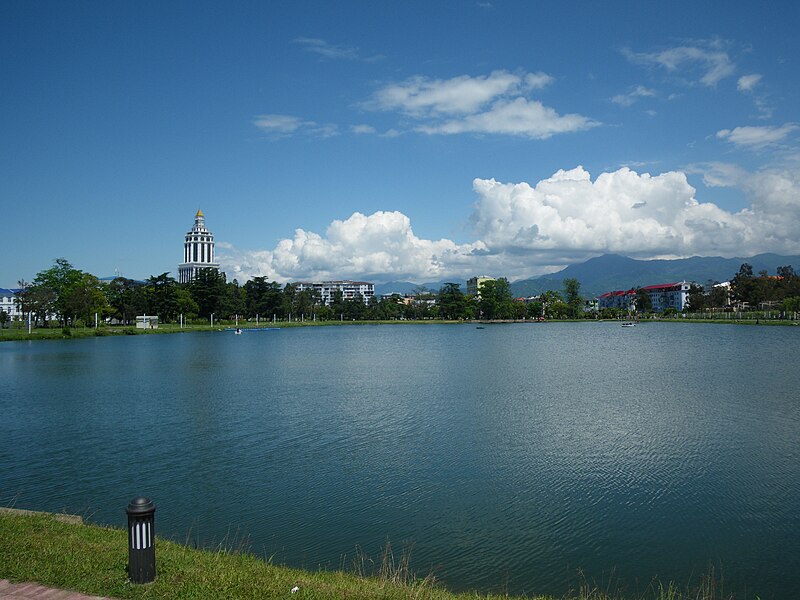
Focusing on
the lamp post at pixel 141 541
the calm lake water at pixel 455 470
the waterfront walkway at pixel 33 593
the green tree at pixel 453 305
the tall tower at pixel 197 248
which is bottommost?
the calm lake water at pixel 455 470

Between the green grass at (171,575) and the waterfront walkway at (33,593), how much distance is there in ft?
0.29

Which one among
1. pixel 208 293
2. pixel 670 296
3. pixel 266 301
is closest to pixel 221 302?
pixel 208 293

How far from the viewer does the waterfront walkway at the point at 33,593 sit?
18.4 feet

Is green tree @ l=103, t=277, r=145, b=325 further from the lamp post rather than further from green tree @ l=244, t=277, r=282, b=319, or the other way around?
the lamp post

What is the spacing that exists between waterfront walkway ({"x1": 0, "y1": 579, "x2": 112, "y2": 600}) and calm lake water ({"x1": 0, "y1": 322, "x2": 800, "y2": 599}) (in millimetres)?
4082

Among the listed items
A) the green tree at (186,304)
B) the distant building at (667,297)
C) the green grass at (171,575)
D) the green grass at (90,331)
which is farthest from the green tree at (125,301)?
the distant building at (667,297)

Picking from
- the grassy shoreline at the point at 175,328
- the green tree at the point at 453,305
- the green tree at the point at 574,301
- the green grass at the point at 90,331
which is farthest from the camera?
the green tree at the point at 574,301

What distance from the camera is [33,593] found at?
18.7 ft

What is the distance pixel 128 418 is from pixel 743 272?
150m

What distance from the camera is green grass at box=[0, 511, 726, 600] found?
236 inches

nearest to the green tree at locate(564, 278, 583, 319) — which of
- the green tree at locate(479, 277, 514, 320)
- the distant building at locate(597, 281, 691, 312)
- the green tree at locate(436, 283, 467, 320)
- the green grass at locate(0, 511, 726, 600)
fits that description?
the green tree at locate(479, 277, 514, 320)

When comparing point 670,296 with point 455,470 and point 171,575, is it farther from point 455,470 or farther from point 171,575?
point 171,575

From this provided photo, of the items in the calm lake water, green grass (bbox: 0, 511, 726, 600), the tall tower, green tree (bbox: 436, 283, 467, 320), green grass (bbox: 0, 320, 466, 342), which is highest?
the tall tower

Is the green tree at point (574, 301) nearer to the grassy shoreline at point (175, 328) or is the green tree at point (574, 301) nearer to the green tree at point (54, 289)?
the grassy shoreline at point (175, 328)
